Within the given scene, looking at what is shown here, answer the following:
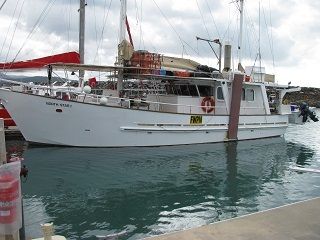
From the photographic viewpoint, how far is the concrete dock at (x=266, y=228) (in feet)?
17.5

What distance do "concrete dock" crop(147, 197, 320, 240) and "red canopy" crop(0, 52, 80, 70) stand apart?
50.9ft

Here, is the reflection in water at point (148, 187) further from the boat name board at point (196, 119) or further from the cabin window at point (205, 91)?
the cabin window at point (205, 91)

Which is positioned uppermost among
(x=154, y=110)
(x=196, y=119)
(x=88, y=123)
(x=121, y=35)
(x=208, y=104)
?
(x=121, y=35)

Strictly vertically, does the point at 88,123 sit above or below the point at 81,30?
below

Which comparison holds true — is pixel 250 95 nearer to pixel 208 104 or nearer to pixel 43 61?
pixel 208 104

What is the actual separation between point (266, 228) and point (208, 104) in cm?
1700

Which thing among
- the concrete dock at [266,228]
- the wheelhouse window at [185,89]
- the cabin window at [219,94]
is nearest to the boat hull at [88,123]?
the wheelhouse window at [185,89]

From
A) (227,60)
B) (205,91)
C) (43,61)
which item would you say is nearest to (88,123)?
(43,61)

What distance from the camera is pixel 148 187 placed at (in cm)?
1247

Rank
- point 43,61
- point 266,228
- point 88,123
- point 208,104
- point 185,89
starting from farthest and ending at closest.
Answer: point 185,89 < point 208,104 < point 43,61 < point 88,123 < point 266,228

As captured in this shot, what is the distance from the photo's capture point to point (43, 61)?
1966cm

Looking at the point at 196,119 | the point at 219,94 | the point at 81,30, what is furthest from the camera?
the point at 81,30

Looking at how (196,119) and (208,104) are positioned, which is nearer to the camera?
(196,119)

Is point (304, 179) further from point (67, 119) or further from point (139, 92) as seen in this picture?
point (139, 92)
